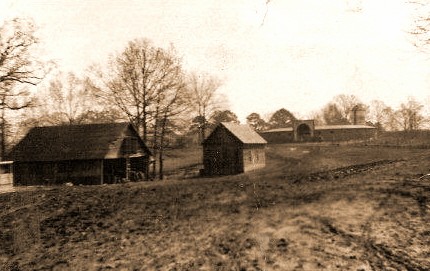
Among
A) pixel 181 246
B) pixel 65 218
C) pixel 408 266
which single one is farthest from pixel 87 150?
pixel 408 266

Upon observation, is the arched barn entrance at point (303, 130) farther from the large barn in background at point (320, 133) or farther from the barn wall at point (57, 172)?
the barn wall at point (57, 172)

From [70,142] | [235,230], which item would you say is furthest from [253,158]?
[235,230]

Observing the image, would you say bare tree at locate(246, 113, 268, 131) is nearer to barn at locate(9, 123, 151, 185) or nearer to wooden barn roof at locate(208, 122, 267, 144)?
wooden barn roof at locate(208, 122, 267, 144)

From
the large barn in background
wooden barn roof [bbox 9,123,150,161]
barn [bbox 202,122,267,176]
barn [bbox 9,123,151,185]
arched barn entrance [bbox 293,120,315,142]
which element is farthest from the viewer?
the large barn in background

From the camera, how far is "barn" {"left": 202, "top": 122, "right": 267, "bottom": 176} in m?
36.5

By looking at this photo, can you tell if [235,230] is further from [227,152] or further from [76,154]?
[227,152]

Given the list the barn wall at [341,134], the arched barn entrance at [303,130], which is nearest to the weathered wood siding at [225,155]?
the arched barn entrance at [303,130]

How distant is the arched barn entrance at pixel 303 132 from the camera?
75.4 meters

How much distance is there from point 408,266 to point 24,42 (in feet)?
81.0

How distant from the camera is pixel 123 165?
32125mm

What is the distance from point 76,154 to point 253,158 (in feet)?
67.4

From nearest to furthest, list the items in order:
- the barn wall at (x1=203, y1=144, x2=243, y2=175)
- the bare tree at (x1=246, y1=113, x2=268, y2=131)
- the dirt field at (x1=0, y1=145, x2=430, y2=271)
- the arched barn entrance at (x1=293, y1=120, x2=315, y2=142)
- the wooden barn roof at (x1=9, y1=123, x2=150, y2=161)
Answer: the dirt field at (x1=0, y1=145, x2=430, y2=271) → the wooden barn roof at (x1=9, y1=123, x2=150, y2=161) → the barn wall at (x1=203, y1=144, x2=243, y2=175) → the arched barn entrance at (x1=293, y1=120, x2=315, y2=142) → the bare tree at (x1=246, y1=113, x2=268, y2=131)

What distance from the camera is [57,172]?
28375 mm

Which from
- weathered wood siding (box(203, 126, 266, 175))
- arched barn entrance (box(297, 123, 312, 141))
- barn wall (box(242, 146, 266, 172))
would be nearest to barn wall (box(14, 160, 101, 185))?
weathered wood siding (box(203, 126, 266, 175))
